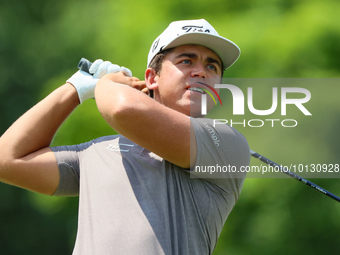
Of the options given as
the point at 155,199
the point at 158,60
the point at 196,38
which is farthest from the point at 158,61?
the point at 155,199

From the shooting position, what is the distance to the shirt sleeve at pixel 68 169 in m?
1.67

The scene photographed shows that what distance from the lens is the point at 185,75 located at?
166 centimetres

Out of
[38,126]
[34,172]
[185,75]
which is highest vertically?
[185,75]

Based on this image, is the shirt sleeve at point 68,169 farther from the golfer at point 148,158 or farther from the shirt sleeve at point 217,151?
the shirt sleeve at point 217,151

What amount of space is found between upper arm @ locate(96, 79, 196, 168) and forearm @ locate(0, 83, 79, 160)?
1.44 ft

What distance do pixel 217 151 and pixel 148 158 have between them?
25 cm

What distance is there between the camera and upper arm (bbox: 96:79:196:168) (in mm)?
1293

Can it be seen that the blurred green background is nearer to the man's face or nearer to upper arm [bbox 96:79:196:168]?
the man's face

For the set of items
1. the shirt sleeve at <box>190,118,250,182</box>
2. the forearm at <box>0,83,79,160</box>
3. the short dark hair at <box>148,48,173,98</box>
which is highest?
the short dark hair at <box>148,48,173,98</box>

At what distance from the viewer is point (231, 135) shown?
1480mm

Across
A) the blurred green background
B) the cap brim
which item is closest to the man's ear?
the cap brim

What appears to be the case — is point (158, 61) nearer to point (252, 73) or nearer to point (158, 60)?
point (158, 60)

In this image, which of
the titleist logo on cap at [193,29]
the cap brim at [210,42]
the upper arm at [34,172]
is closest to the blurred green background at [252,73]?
the cap brim at [210,42]

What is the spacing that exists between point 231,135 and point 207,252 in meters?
0.43
